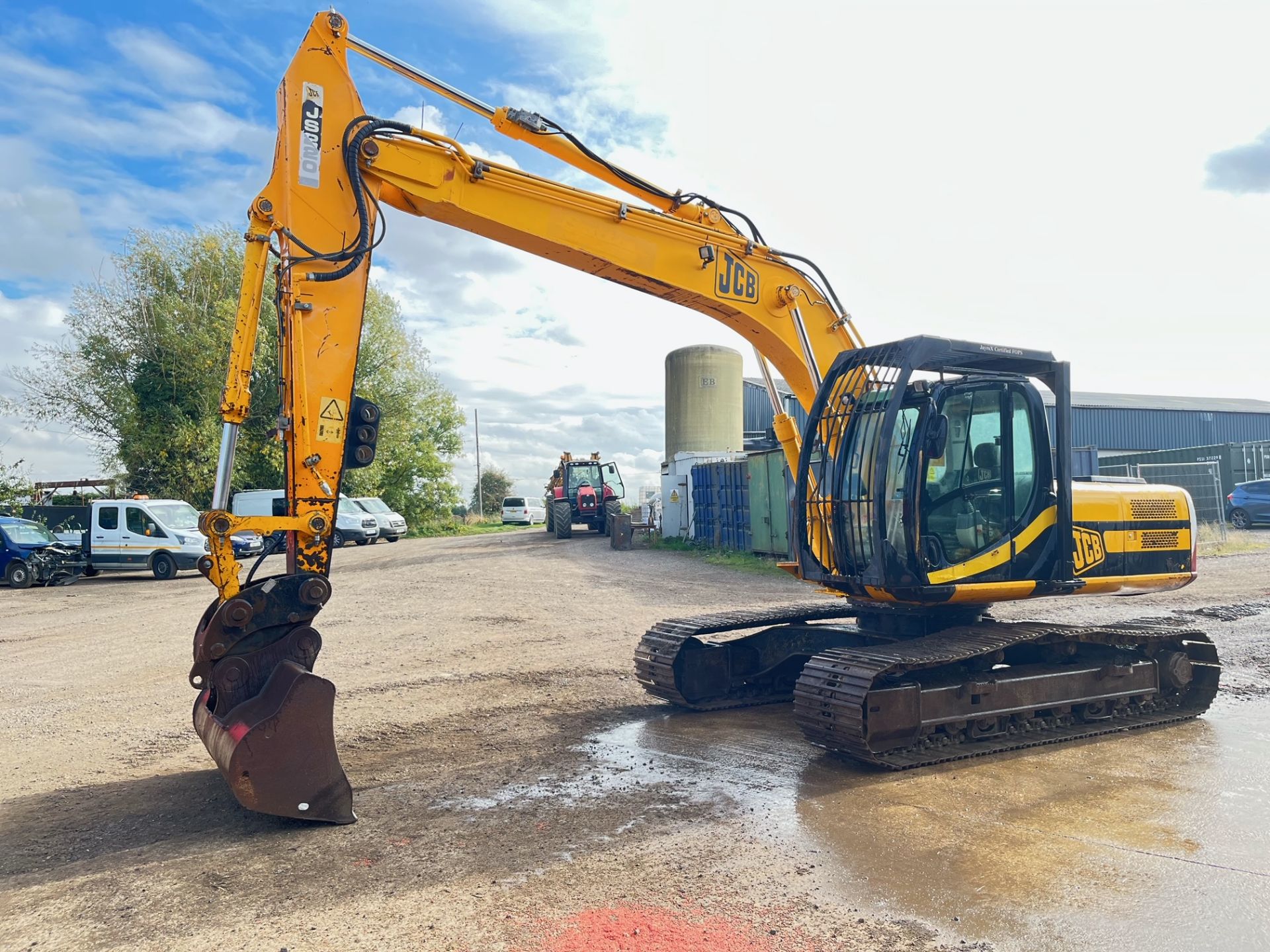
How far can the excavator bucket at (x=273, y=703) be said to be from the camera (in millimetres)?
4711

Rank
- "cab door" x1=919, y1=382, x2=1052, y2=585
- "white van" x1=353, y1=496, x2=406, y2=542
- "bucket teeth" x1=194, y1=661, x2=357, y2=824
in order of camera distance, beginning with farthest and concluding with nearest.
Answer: "white van" x1=353, y1=496, x2=406, y2=542, "cab door" x1=919, y1=382, x2=1052, y2=585, "bucket teeth" x1=194, y1=661, x2=357, y2=824

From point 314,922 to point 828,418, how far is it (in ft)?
15.3

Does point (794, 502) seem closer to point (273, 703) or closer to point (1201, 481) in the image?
point (273, 703)

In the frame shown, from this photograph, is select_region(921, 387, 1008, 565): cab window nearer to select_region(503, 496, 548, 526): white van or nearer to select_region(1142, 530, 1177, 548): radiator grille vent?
select_region(1142, 530, 1177, 548): radiator grille vent

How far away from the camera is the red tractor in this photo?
30766mm

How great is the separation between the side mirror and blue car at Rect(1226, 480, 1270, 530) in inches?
1015

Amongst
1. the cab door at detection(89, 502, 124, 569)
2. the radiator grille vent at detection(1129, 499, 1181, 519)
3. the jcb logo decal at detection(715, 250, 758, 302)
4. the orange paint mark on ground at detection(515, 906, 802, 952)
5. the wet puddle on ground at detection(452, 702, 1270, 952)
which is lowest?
the wet puddle on ground at detection(452, 702, 1270, 952)

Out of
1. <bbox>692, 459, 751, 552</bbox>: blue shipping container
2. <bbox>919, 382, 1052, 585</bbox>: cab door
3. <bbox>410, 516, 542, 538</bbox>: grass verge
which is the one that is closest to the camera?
<bbox>919, 382, 1052, 585</bbox>: cab door

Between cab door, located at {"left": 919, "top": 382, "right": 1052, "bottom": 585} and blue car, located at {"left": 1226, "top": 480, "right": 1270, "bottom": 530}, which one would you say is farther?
blue car, located at {"left": 1226, "top": 480, "right": 1270, "bottom": 530}

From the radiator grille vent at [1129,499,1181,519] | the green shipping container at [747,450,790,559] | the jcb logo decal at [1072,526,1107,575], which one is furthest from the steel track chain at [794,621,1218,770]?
the green shipping container at [747,450,790,559]

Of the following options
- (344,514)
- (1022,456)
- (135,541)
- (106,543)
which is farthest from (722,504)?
(1022,456)

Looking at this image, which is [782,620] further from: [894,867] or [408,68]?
[408,68]

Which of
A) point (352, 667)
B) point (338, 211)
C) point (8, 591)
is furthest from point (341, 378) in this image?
point (8, 591)

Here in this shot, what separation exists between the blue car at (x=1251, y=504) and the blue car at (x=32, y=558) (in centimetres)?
3065
